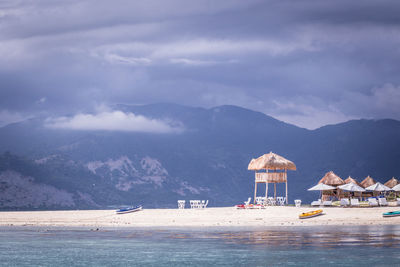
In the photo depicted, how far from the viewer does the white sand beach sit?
177 feet

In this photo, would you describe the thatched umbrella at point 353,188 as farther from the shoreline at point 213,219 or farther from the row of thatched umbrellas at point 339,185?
the shoreline at point 213,219

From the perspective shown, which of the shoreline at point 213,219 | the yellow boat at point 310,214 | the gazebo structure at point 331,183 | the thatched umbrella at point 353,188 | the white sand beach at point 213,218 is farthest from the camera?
the gazebo structure at point 331,183

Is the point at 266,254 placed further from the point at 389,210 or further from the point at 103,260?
the point at 389,210

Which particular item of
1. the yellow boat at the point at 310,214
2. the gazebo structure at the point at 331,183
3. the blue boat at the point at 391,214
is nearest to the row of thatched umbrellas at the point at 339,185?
the gazebo structure at the point at 331,183

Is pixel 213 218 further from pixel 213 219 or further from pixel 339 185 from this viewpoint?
pixel 339 185

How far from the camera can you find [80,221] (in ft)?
202

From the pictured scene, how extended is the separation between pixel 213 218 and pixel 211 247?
1946 cm

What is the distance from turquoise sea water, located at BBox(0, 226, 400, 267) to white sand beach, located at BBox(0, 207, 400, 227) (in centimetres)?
450

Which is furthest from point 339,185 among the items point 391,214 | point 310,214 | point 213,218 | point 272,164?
point 213,218

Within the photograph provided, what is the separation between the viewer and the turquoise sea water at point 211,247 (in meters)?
32.7

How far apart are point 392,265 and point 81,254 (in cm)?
1725

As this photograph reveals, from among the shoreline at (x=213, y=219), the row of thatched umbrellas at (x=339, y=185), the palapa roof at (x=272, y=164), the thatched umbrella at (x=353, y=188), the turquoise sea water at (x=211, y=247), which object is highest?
the palapa roof at (x=272, y=164)

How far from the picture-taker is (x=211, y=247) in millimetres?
37969

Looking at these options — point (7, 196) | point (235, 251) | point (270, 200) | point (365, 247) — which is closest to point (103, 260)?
point (235, 251)
